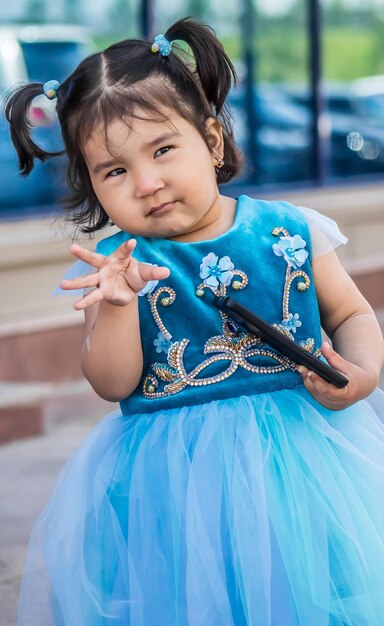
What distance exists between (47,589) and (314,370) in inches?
28.2

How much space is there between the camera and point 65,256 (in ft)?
18.4

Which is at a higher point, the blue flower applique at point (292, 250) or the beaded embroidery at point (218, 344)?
the blue flower applique at point (292, 250)

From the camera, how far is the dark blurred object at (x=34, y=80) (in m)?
5.62

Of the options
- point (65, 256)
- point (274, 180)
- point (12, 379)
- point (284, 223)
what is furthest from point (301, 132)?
point (284, 223)

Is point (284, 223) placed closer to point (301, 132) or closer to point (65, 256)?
point (65, 256)

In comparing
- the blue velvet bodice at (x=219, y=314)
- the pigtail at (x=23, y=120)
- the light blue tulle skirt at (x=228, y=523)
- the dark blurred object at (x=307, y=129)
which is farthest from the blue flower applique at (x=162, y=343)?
the dark blurred object at (x=307, y=129)

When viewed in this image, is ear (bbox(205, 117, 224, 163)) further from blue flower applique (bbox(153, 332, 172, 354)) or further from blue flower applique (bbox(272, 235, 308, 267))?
blue flower applique (bbox(153, 332, 172, 354))

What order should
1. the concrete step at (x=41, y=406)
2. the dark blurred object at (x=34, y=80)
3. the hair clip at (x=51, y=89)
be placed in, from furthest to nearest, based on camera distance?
the dark blurred object at (x=34, y=80)
the concrete step at (x=41, y=406)
the hair clip at (x=51, y=89)

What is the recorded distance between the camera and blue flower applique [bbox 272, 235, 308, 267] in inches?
86.7

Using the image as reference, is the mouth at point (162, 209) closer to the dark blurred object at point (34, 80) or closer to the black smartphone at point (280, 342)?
the black smartphone at point (280, 342)

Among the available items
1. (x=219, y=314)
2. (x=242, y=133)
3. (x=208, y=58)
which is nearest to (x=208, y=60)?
(x=208, y=58)

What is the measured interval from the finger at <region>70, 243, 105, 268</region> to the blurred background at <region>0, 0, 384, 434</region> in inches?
110

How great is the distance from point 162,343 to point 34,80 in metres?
3.80

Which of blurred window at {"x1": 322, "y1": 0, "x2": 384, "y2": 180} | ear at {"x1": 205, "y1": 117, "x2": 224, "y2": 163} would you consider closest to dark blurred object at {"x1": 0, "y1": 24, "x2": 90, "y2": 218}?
blurred window at {"x1": 322, "y1": 0, "x2": 384, "y2": 180}
